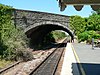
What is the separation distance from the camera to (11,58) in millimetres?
26891

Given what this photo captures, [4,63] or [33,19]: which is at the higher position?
[33,19]

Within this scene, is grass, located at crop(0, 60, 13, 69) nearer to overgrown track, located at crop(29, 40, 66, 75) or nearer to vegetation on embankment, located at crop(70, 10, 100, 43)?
overgrown track, located at crop(29, 40, 66, 75)

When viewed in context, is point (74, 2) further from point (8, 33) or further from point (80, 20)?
point (80, 20)

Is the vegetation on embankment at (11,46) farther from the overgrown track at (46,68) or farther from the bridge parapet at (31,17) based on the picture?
the bridge parapet at (31,17)

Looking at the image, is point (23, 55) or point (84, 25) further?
point (84, 25)

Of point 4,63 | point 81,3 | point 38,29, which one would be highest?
point 81,3

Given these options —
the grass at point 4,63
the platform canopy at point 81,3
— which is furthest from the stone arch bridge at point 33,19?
the platform canopy at point 81,3

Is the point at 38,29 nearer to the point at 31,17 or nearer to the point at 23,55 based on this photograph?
the point at 31,17

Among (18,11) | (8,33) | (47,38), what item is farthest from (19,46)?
(47,38)

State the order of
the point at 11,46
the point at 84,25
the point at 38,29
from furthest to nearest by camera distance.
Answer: the point at 84,25
the point at 38,29
the point at 11,46

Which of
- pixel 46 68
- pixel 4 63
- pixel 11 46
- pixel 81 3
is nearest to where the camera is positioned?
pixel 81 3

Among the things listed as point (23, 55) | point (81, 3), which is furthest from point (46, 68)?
point (81, 3)

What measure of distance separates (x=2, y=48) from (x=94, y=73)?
14556 millimetres

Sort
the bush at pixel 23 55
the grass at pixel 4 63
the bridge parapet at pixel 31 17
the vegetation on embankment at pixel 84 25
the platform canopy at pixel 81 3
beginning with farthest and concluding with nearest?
the vegetation on embankment at pixel 84 25, the bridge parapet at pixel 31 17, the bush at pixel 23 55, the grass at pixel 4 63, the platform canopy at pixel 81 3
